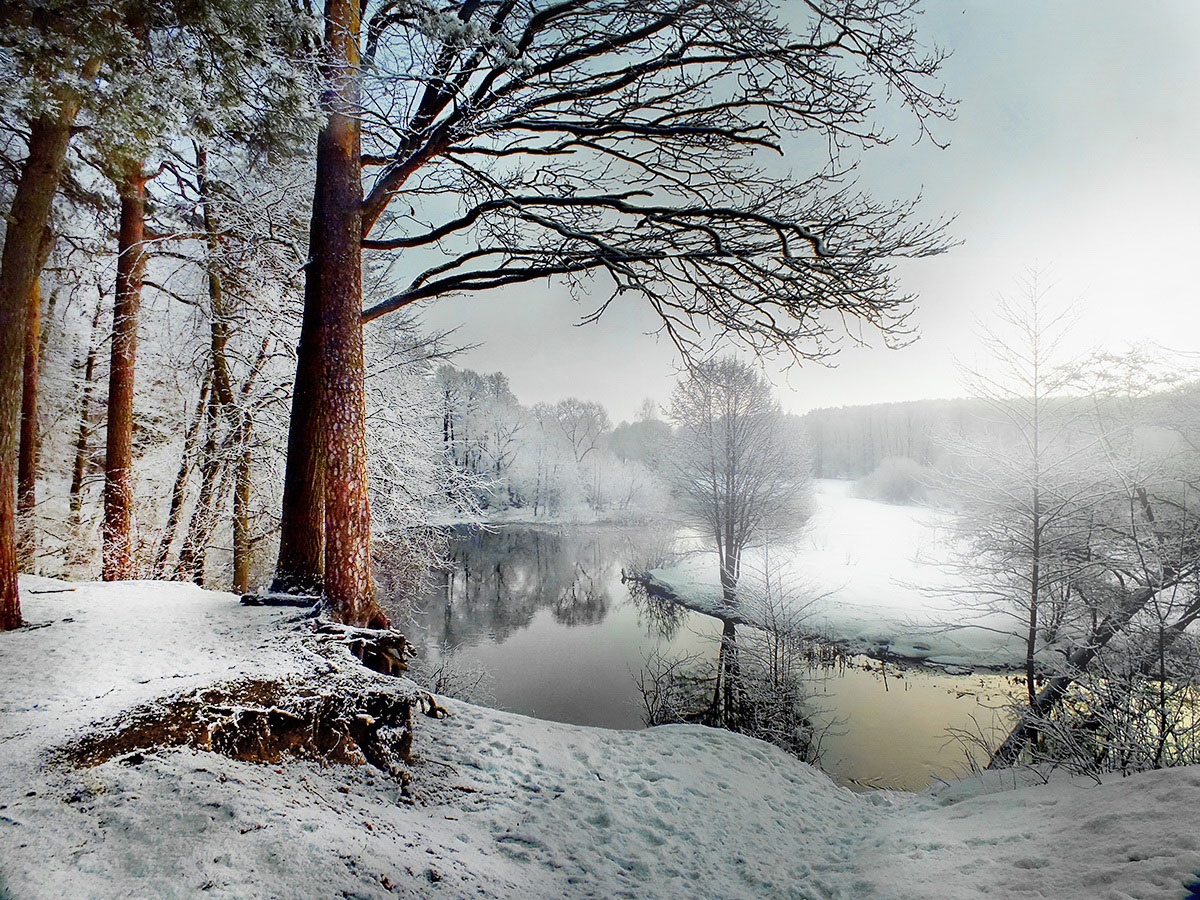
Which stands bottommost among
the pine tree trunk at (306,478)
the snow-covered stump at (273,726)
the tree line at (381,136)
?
the snow-covered stump at (273,726)

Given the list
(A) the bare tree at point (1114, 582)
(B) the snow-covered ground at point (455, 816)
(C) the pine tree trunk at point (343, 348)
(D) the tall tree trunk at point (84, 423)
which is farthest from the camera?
(D) the tall tree trunk at point (84, 423)

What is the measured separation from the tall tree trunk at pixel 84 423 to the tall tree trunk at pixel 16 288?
5.41m

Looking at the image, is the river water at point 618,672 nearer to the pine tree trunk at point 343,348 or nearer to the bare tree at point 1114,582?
the bare tree at point 1114,582

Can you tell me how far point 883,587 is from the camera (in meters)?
18.2

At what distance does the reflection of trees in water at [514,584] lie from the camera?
14.7m

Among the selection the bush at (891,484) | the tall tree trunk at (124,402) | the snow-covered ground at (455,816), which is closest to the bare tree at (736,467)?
the snow-covered ground at (455,816)

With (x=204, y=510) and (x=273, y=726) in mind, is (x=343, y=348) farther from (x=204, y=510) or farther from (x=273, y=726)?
(x=204, y=510)

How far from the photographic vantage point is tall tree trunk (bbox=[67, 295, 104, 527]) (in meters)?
8.79

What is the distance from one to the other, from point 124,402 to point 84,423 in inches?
170

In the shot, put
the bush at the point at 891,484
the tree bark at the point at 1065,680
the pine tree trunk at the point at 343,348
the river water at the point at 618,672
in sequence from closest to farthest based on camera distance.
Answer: the pine tree trunk at the point at 343,348, the tree bark at the point at 1065,680, the river water at the point at 618,672, the bush at the point at 891,484

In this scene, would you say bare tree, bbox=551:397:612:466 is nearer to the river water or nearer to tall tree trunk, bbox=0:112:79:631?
the river water

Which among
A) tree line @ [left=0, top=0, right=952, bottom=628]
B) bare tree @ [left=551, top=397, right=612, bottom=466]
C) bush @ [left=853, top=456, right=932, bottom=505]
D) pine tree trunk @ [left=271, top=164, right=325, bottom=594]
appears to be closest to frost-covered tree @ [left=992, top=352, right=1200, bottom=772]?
tree line @ [left=0, top=0, right=952, bottom=628]

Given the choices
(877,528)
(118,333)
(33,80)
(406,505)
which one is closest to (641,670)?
(406,505)

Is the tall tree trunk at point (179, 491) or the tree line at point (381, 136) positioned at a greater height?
the tree line at point (381, 136)
